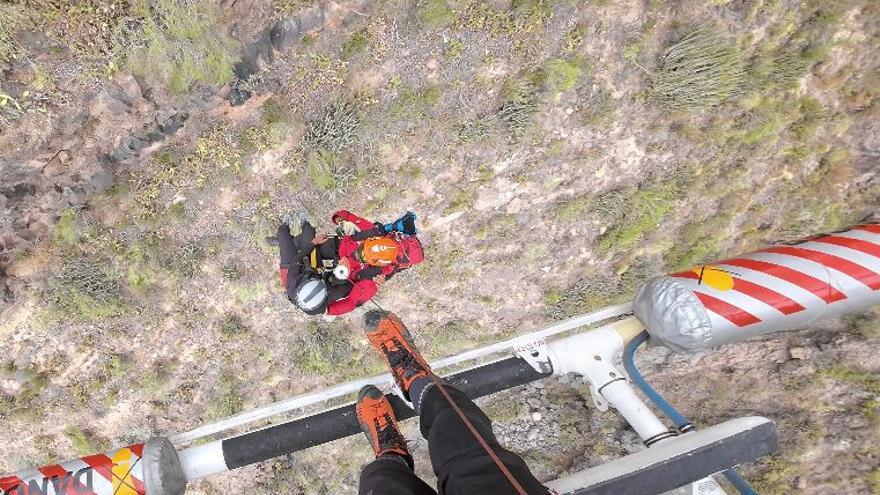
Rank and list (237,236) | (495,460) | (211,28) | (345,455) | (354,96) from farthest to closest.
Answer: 1. (345,455)
2. (237,236)
3. (354,96)
4. (211,28)
5. (495,460)

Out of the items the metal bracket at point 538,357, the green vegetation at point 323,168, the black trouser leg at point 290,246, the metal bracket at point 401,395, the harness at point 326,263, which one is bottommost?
the metal bracket at point 538,357

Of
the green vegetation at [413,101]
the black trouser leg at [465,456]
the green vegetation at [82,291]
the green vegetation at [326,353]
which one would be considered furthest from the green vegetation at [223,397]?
the green vegetation at [413,101]

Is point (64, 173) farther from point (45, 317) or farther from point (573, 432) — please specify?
point (573, 432)

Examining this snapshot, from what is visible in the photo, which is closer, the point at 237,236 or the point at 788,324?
the point at 788,324

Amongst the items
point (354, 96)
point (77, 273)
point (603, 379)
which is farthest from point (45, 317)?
point (603, 379)

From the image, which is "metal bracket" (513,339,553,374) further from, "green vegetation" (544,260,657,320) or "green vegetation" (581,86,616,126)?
"green vegetation" (581,86,616,126)

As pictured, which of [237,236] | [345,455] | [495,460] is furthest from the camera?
[345,455]

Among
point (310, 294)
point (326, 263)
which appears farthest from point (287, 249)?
point (310, 294)

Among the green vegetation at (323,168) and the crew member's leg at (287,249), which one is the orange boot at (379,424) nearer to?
the crew member's leg at (287,249)
